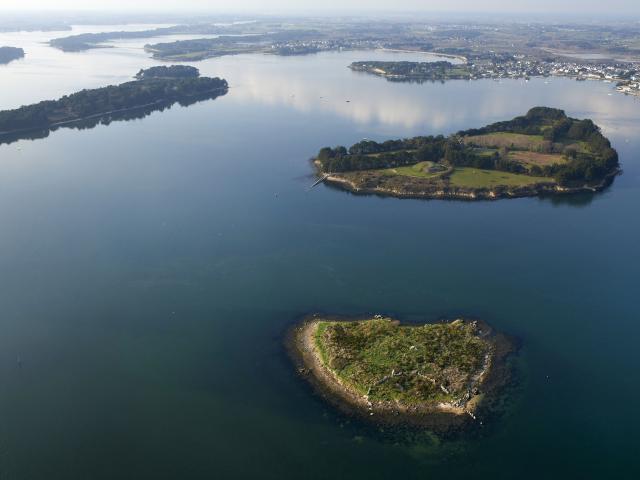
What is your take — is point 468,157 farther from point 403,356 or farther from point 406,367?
point 406,367

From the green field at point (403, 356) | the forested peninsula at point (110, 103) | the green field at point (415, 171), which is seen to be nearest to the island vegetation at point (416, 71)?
the forested peninsula at point (110, 103)

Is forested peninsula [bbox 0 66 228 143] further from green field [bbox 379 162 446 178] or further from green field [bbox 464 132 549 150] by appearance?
green field [bbox 464 132 549 150]

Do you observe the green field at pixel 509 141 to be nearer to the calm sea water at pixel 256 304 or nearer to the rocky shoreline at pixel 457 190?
the calm sea water at pixel 256 304

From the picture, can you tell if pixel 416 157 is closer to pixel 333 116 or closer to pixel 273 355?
pixel 333 116

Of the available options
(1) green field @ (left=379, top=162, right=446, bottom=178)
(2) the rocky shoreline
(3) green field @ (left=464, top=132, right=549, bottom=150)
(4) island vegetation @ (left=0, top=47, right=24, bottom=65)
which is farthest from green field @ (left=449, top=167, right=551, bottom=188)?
(4) island vegetation @ (left=0, top=47, right=24, bottom=65)

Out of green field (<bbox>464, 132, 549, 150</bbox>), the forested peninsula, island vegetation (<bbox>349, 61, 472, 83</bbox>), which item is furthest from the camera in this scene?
island vegetation (<bbox>349, 61, 472, 83</bbox>)

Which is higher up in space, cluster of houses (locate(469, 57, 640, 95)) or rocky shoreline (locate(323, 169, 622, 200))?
rocky shoreline (locate(323, 169, 622, 200))
